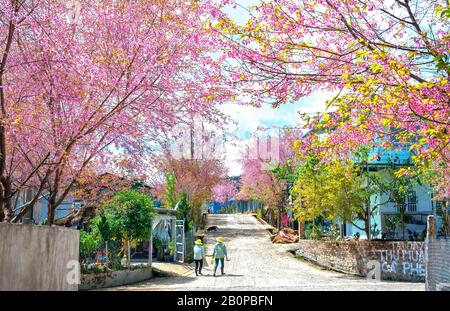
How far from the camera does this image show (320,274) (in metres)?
22.9

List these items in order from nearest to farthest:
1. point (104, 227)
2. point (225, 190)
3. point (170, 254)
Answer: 1. point (104, 227)
2. point (170, 254)
3. point (225, 190)

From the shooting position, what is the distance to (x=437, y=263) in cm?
923

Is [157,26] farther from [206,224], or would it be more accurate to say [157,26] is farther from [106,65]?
[206,224]

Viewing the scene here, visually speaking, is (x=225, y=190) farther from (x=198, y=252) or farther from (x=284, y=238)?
(x=198, y=252)

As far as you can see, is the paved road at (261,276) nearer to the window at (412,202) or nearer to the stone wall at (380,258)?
the stone wall at (380,258)

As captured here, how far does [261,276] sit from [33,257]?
15.5 metres

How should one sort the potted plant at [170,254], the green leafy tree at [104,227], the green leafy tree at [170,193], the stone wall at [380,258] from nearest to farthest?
1. the green leafy tree at [104,227]
2. the stone wall at [380,258]
3. the potted plant at [170,254]
4. the green leafy tree at [170,193]

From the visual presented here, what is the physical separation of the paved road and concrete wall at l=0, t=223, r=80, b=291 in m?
9.25

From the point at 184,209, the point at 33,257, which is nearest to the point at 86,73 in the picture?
the point at 33,257

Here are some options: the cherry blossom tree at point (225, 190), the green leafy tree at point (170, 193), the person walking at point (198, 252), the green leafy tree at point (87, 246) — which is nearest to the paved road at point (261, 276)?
the person walking at point (198, 252)

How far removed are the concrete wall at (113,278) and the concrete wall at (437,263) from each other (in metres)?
12.3

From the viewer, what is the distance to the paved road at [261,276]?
1753 centimetres
